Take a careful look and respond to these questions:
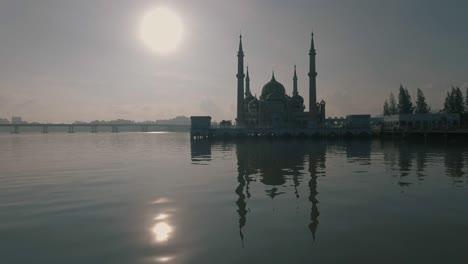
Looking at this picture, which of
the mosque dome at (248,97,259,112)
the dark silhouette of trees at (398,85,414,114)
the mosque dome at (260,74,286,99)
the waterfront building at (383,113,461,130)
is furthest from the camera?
the dark silhouette of trees at (398,85,414,114)

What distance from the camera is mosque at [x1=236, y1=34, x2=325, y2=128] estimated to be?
327ft

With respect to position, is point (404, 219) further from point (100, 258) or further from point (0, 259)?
point (0, 259)

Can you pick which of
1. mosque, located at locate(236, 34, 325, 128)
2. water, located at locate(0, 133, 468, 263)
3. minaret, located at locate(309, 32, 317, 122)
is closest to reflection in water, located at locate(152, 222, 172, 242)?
water, located at locate(0, 133, 468, 263)

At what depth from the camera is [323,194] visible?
16297 mm

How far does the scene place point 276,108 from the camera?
4063 inches

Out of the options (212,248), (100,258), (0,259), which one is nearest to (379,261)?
(212,248)

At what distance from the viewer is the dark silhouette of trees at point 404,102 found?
121625 mm

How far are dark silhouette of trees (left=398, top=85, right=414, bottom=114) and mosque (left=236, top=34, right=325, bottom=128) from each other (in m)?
29.7

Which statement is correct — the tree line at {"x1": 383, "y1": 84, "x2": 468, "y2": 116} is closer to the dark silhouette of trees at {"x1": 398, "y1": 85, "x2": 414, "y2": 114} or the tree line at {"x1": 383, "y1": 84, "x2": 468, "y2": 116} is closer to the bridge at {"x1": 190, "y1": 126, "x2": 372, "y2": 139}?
the dark silhouette of trees at {"x1": 398, "y1": 85, "x2": 414, "y2": 114}

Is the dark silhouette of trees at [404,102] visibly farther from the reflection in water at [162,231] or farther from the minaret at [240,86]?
the reflection in water at [162,231]

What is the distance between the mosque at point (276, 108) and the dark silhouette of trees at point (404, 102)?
97.3 feet

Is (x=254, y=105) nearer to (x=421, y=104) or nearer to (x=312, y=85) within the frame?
(x=312, y=85)

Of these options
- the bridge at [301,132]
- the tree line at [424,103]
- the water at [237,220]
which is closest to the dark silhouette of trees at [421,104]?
the tree line at [424,103]

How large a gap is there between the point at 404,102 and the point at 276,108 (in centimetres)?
5168
